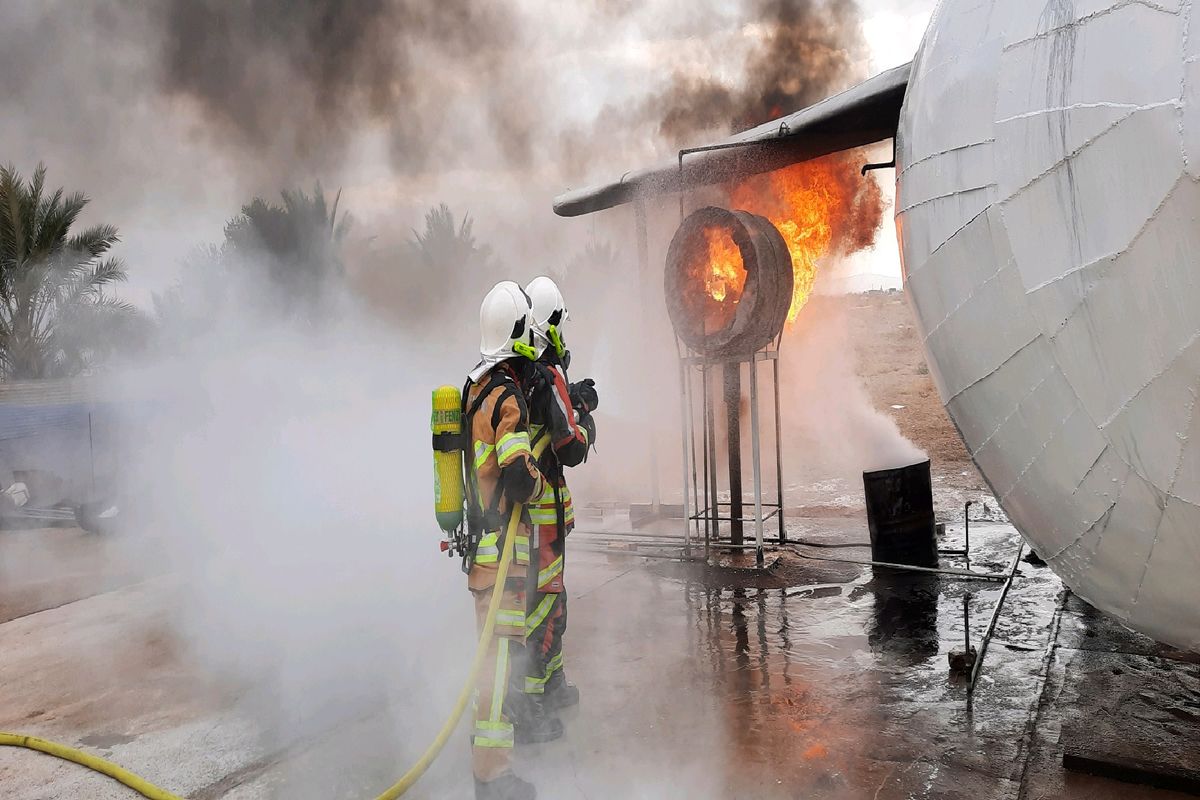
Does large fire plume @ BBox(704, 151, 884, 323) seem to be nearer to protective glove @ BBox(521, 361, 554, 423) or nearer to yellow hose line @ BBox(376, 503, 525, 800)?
protective glove @ BBox(521, 361, 554, 423)

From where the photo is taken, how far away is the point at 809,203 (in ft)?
27.8

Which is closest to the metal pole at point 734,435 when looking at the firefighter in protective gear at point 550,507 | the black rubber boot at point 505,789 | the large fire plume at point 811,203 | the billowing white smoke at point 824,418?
the large fire plume at point 811,203

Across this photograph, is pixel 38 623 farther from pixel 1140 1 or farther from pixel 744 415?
pixel 744 415

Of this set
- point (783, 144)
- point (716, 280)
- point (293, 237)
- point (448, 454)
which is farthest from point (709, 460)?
point (293, 237)

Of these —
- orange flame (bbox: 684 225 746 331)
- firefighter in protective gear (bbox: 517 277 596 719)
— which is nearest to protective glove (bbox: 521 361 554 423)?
firefighter in protective gear (bbox: 517 277 596 719)

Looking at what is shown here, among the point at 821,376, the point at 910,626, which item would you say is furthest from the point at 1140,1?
the point at 821,376

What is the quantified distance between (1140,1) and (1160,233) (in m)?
0.55

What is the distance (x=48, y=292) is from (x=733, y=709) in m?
16.9

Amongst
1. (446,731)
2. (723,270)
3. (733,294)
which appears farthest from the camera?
(733,294)

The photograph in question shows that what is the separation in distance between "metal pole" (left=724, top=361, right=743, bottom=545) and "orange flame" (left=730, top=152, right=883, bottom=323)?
1496 millimetres

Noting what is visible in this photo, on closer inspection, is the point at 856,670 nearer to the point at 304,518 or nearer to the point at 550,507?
the point at 550,507

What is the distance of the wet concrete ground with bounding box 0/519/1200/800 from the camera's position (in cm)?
362

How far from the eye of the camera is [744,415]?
16.2m

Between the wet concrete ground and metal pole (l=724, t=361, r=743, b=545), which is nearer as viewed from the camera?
the wet concrete ground
